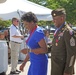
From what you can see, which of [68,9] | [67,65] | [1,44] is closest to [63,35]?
[67,65]

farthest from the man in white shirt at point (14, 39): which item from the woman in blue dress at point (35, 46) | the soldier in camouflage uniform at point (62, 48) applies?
the soldier in camouflage uniform at point (62, 48)

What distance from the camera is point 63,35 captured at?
3.76 m

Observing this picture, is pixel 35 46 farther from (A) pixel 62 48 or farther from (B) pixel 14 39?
(B) pixel 14 39

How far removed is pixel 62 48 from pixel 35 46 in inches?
21.4

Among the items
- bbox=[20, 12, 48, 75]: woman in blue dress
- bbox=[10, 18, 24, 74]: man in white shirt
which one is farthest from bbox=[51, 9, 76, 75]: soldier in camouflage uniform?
bbox=[10, 18, 24, 74]: man in white shirt

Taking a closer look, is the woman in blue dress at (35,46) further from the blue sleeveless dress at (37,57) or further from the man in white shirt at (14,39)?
the man in white shirt at (14,39)

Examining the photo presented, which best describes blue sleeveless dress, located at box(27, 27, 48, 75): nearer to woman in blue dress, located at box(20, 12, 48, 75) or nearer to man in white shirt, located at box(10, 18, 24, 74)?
woman in blue dress, located at box(20, 12, 48, 75)

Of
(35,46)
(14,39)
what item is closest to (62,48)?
(35,46)

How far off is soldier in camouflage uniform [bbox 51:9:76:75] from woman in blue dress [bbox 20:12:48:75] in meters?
0.26

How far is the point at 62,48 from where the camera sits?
3797 mm

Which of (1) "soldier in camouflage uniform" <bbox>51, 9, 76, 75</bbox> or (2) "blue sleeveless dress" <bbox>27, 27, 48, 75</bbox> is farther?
(2) "blue sleeveless dress" <bbox>27, 27, 48, 75</bbox>

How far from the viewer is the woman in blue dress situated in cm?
411

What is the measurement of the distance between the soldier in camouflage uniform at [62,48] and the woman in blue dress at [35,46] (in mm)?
259

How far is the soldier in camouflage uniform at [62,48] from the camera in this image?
370 cm
